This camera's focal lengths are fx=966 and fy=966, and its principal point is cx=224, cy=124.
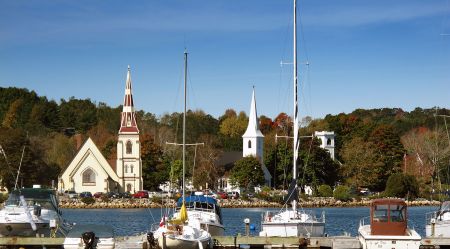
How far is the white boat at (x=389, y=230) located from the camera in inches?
1464

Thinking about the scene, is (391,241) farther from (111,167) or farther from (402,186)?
(111,167)

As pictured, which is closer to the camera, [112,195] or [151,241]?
[151,241]

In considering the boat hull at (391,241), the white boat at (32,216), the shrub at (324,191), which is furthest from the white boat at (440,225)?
the shrub at (324,191)

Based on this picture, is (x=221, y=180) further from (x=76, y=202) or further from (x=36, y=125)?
(x=36, y=125)

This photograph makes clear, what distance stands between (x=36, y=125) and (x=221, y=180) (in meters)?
43.7

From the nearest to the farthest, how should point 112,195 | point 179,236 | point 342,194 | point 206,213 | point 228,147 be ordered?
point 179,236
point 206,213
point 342,194
point 112,195
point 228,147

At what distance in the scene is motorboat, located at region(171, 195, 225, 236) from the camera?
145 feet

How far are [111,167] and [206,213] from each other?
73.8 metres

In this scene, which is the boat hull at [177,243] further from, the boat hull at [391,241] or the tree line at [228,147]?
the tree line at [228,147]

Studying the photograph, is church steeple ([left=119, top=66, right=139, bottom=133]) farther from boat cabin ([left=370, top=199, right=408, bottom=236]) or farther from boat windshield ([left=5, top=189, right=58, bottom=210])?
boat cabin ([left=370, top=199, right=408, bottom=236])

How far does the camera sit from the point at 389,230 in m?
38.1

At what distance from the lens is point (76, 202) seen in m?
105

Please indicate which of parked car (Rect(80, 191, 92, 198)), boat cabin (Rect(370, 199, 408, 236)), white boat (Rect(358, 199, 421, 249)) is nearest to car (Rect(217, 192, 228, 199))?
parked car (Rect(80, 191, 92, 198))

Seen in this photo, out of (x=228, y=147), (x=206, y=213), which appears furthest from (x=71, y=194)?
(x=206, y=213)
